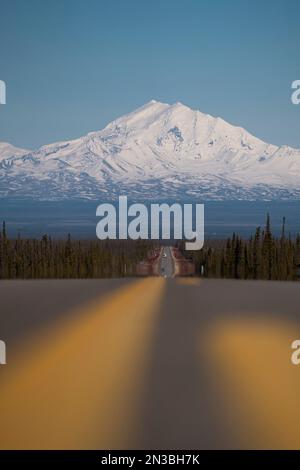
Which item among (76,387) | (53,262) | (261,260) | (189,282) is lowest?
(76,387)

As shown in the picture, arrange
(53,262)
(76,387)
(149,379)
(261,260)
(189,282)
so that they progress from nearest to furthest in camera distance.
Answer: (76,387)
(149,379)
(189,282)
(261,260)
(53,262)

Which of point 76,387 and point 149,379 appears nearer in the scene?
point 76,387

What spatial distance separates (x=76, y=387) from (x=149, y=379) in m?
1.16

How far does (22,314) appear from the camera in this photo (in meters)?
17.3

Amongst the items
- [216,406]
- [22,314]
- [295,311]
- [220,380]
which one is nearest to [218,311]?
[295,311]

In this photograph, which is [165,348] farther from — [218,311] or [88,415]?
[218,311]

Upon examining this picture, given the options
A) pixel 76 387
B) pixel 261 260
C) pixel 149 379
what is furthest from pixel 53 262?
pixel 76 387

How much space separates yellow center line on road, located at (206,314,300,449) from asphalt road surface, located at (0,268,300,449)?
0.02 metres

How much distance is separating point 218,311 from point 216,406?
1011 cm

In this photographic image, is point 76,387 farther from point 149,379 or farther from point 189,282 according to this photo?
point 189,282

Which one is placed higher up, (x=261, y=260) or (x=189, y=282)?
(x=261, y=260)

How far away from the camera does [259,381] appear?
988 centimetres

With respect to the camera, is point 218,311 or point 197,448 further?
point 218,311
